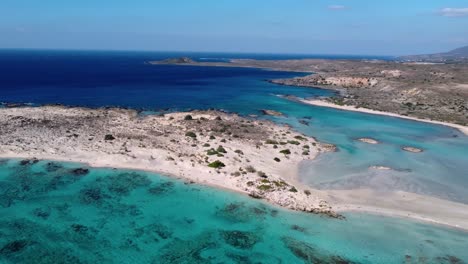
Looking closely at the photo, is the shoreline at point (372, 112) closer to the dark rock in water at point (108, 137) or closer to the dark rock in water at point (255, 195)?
the dark rock in water at point (255, 195)

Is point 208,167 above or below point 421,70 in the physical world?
below

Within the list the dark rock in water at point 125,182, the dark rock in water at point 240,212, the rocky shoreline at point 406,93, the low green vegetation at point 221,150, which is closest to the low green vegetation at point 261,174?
the dark rock in water at point 240,212

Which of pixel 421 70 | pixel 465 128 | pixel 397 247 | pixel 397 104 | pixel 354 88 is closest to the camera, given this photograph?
pixel 397 247

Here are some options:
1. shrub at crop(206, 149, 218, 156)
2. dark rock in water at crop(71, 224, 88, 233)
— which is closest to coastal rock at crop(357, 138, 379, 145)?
shrub at crop(206, 149, 218, 156)

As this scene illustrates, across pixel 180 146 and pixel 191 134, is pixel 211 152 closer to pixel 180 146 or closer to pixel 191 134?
pixel 180 146

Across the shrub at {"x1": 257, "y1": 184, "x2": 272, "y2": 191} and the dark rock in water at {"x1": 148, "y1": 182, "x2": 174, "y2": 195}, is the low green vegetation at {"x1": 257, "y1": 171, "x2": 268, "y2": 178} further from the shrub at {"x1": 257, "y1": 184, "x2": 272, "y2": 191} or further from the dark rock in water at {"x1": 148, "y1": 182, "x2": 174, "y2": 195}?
the dark rock in water at {"x1": 148, "y1": 182, "x2": 174, "y2": 195}

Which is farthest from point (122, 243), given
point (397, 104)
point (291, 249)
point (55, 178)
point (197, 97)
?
point (397, 104)

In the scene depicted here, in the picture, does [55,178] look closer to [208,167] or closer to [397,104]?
[208,167]
